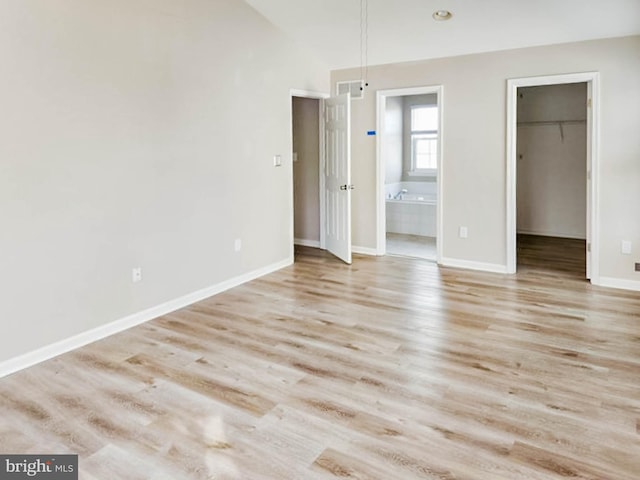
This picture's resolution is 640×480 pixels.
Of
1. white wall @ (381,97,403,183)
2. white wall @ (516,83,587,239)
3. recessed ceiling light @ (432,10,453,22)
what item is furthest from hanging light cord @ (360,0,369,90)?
white wall @ (516,83,587,239)

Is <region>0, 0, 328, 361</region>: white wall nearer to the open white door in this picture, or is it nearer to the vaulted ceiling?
the vaulted ceiling

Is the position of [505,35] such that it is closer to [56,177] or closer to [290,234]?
[290,234]

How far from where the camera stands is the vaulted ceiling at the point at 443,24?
14.3 ft

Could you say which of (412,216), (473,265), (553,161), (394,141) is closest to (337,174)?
(473,265)

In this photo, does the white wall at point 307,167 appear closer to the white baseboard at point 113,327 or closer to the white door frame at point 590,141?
the white baseboard at point 113,327

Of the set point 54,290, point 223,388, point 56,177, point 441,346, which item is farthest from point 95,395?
point 441,346

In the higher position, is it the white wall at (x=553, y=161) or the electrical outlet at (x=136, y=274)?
the white wall at (x=553, y=161)

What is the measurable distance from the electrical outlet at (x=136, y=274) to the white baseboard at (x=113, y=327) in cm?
27

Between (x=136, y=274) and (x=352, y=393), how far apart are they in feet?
6.99

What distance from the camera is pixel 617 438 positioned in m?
2.36

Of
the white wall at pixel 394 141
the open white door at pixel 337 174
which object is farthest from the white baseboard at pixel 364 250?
the white wall at pixel 394 141

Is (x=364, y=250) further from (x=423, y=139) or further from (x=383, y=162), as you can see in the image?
(x=423, y=139)

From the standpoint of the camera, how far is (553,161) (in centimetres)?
771

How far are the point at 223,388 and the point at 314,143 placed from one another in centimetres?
445
